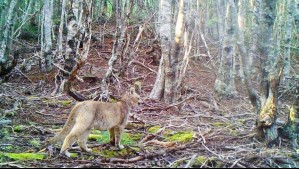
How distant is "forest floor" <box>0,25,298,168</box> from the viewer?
5625 millimetres

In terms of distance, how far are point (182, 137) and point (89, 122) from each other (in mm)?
2280

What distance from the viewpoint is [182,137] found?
7793 millimetres

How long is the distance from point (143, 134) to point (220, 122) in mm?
2695

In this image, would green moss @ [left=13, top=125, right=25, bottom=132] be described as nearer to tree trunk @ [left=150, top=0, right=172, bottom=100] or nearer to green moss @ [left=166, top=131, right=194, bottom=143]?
green moss @ [left=166, top=131, right=194, bottom=143]

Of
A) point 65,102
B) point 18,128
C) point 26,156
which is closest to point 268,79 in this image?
point 26,156

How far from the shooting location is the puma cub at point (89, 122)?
6250mm

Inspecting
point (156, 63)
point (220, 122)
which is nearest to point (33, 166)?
point (220, 122)

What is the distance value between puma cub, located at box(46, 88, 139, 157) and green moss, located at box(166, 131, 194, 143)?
1.27 meters

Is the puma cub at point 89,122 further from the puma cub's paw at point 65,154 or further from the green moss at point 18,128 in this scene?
the green moss at point 18,128

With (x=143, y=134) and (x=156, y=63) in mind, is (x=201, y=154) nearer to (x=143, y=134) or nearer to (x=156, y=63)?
(x=143, y=134)

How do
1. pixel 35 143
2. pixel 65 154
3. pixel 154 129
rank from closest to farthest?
pixel 65 154 → pixel 35 143 → pixel 154 129

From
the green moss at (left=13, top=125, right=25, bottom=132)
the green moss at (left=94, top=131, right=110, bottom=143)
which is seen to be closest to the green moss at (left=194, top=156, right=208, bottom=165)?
the green moss at (left=94, top=131, right=110, bottom=143)

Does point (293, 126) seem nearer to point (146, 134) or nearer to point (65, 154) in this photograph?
point (146, 134)

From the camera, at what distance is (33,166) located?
5.32 m
